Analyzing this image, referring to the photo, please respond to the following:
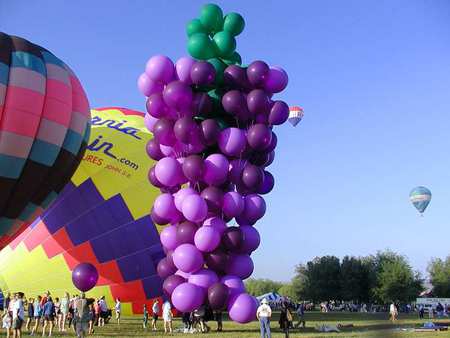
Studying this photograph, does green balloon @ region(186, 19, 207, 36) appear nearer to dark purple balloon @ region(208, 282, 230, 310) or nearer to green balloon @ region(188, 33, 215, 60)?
green balloon @ region(188, 33, 215, 60)

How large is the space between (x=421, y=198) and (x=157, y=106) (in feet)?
64.9

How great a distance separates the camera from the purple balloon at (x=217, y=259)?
405 inches

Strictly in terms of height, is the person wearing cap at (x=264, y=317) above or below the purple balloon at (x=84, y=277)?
below

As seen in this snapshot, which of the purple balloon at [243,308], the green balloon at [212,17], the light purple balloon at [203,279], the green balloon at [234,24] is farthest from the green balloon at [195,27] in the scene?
the purple balloon at [243,308]

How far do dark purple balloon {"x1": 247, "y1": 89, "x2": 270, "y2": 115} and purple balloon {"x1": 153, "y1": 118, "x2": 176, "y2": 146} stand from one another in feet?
5.16

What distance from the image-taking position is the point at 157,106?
10766 mm

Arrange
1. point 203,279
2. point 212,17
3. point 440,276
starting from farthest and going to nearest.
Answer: point 440,276 < point 212,17 < point 203,279

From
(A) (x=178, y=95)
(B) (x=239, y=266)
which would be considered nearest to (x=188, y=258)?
(B) (x=239, y=266)

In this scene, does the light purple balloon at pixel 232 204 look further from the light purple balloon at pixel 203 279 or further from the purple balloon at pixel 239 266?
the light purple balloon at pixel 203 279

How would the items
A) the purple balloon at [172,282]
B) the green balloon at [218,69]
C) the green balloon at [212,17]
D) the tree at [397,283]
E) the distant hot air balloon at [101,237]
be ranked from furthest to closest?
the tree at [397,283], the distant hot air balloon at [101,237], the green balloon at [212,17], the green balloon at [218,69], the purple balloon at [172,282]

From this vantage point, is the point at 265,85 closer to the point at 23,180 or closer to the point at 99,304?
the point at 23,180

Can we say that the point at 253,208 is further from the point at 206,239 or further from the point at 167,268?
the point at 167,268

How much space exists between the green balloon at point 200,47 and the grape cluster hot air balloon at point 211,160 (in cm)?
2

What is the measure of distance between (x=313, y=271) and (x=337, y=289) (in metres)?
2.71
